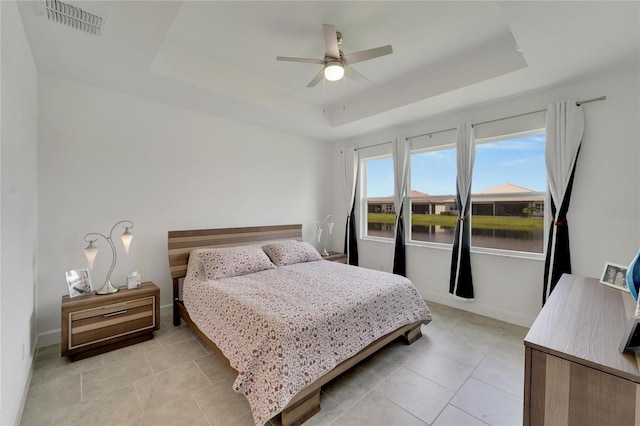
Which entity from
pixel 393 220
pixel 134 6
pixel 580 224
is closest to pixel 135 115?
pixel 134 6

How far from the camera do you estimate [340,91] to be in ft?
11.8

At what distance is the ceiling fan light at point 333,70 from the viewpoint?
229 centimetres

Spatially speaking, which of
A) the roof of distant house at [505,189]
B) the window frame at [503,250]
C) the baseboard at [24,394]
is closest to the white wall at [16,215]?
the baseboard at [24,394]

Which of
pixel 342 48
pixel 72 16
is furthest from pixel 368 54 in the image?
pixel 72 16

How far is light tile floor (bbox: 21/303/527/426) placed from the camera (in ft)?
5.64

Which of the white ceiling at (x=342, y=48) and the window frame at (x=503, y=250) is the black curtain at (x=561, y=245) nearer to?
the window frame at (x=503, y=250)

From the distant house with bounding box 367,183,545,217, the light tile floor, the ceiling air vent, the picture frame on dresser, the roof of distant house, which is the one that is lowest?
the light tile floor

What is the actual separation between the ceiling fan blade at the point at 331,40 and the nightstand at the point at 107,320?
2.81 metres

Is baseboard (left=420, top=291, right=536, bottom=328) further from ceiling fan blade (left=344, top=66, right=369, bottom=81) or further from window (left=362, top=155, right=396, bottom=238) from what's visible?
ceiling fan blade (left=344, top=66, right=369, bottom=81)

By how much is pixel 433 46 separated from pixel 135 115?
10.8 feet

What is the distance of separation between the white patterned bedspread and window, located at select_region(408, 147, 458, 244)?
148 centimetres

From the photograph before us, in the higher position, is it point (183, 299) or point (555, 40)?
point (555, 40)

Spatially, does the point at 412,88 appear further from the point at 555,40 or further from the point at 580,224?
the point at 580,224

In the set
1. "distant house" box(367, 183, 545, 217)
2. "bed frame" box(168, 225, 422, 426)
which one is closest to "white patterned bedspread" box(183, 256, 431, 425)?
"bed frame" box(168, 225, 422, 426)
